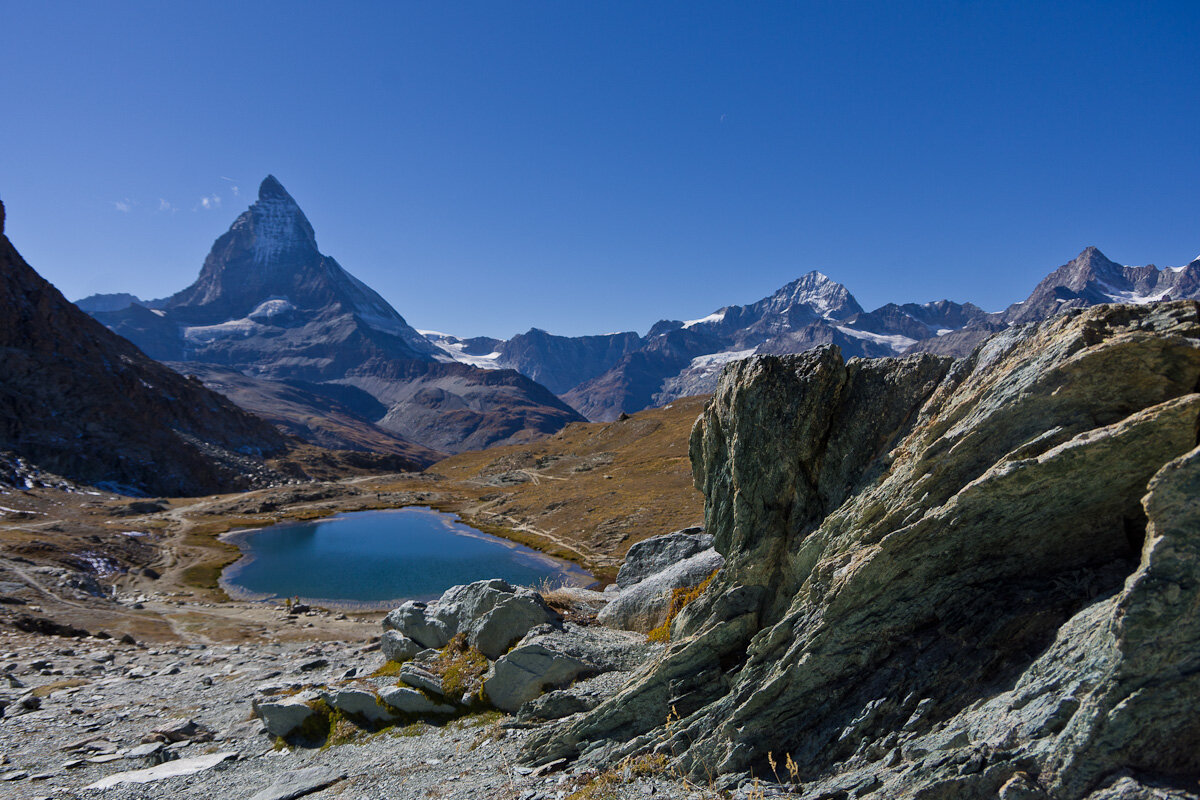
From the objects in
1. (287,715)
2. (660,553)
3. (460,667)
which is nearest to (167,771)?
(287,715)

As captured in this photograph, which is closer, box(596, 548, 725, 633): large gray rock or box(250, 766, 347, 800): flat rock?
box(250, 766, 347, 800): flat rock

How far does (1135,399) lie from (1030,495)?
2.43 metres

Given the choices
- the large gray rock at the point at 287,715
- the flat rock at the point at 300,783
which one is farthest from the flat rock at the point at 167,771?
the flat rock at the point at 300,783

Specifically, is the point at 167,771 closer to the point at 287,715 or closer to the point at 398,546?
the point at 287,715

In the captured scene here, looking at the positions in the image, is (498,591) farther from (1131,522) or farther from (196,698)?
(1131,522)

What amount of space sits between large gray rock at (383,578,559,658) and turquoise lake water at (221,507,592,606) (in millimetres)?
40423

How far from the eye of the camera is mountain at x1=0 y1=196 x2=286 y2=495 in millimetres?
137375

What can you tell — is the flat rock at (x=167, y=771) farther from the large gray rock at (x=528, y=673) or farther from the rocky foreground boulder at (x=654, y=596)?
the rocky foreground boulder at (x=654, y=596)

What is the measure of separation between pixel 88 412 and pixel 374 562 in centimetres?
12071

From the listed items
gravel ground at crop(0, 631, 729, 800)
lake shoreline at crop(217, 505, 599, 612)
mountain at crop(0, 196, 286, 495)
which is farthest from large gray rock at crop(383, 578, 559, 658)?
mountain at crop(0, 196, 286, 495)

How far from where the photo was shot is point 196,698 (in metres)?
28.0

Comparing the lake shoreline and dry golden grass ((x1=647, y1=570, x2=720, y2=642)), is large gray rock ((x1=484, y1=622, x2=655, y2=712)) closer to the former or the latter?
dry golden grass ((x1=647, y1=570, x2=720, y2=642))

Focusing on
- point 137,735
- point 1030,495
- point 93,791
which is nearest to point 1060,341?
point 1030,495

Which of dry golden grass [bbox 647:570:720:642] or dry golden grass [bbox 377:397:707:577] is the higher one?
dry golden grass [bbox 647:570:720:642]
